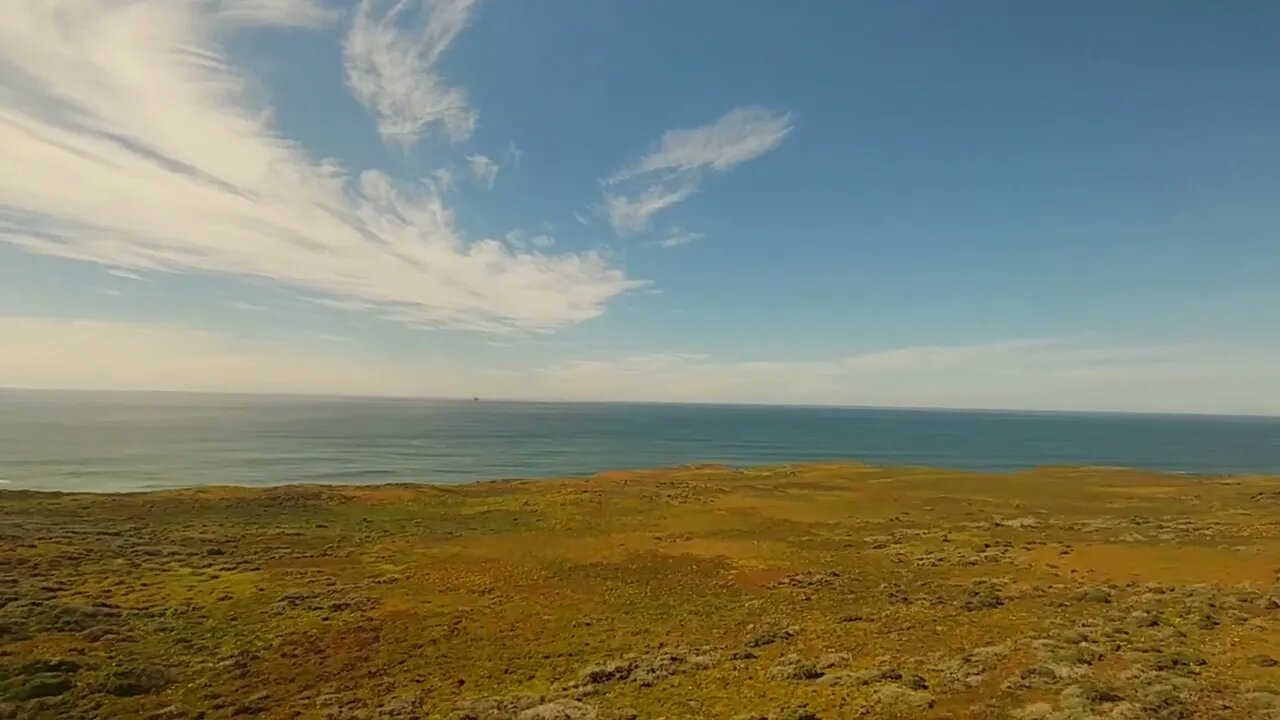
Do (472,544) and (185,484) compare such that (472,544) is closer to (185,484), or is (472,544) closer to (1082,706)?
(1082,706)

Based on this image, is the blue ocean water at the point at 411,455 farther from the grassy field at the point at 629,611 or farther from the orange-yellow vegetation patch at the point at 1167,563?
the orange-yellow vegetation patch at the point at 1167,563

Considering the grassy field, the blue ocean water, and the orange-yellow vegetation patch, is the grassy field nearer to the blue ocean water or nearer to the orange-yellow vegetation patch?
the orange-yellow vegetation patch

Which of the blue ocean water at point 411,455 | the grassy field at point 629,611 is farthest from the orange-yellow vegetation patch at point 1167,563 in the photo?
the blue ocean water at point 411,455

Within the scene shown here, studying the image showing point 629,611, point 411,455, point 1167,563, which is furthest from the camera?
point 411,455

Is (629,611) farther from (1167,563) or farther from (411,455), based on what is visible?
(411,455)

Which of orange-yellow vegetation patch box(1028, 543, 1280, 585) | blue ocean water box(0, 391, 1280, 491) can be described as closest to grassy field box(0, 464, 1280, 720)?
orange-yellow vegetation patch box(1028, 543, 1280, 585)

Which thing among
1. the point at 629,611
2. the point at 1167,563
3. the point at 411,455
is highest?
the point at 1167,563

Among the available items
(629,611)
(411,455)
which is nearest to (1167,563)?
(629,611)

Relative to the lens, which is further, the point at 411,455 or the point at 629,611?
the point at 411,455

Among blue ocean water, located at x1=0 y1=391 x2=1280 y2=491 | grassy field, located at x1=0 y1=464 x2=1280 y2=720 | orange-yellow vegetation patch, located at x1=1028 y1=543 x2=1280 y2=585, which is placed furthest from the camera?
blue ocean water, located at x1=0 y1=391 x2=1280 y2=491
